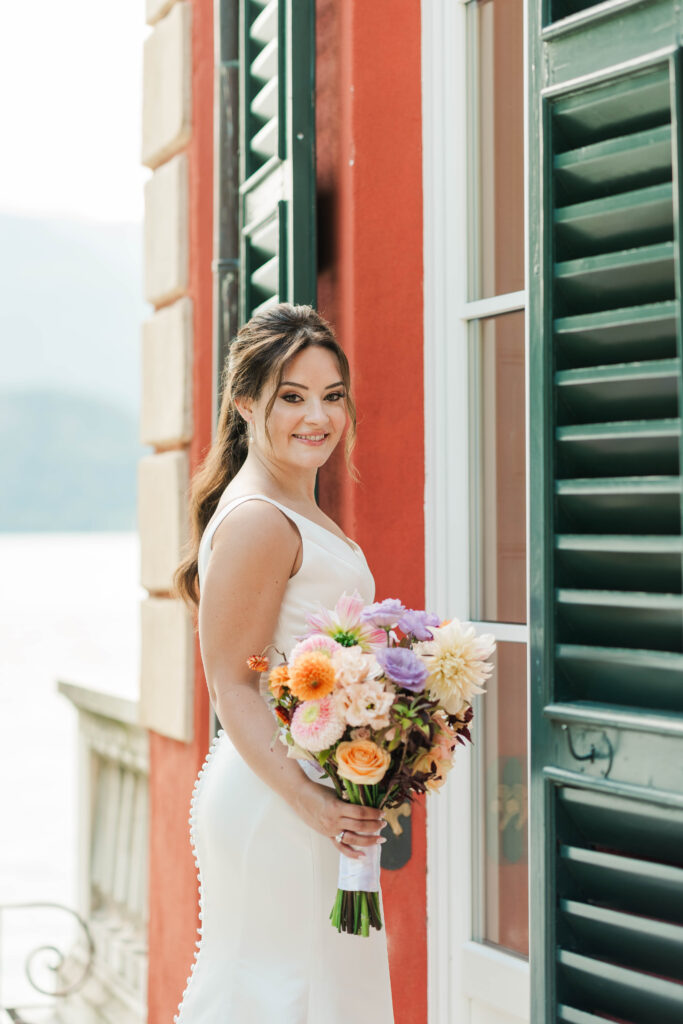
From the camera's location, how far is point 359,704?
5.11 feet

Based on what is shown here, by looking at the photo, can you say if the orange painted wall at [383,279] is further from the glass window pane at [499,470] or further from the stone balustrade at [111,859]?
the stone balustrade at [111,859]

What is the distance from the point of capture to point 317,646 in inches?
63.4

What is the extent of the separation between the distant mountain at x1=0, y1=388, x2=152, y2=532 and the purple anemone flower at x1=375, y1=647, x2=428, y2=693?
87.3 meters

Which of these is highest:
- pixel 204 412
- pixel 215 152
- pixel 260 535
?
pixel 215 152

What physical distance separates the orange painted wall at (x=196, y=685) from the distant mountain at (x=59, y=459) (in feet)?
280

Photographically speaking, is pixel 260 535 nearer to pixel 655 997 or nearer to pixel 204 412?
pixel 655 997

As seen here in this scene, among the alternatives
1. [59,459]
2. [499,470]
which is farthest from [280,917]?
[59,459]

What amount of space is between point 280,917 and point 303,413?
819 millimetres

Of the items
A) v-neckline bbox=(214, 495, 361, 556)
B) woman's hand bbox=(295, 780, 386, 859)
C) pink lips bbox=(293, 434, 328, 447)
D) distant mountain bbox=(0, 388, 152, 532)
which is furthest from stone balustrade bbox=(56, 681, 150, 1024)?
distant mountain bbox=(0, 388, 152, 532)

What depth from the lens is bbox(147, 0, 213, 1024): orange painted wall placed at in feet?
10.9

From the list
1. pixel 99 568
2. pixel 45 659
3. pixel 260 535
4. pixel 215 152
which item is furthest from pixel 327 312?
pixel 99 568

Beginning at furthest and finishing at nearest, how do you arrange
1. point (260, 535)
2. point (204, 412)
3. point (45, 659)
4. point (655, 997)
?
point (45, 659), point (204, 412), point (260, 535), point (655, 997)

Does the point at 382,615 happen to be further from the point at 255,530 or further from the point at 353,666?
the point at 255,530

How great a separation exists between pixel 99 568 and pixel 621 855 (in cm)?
6280
